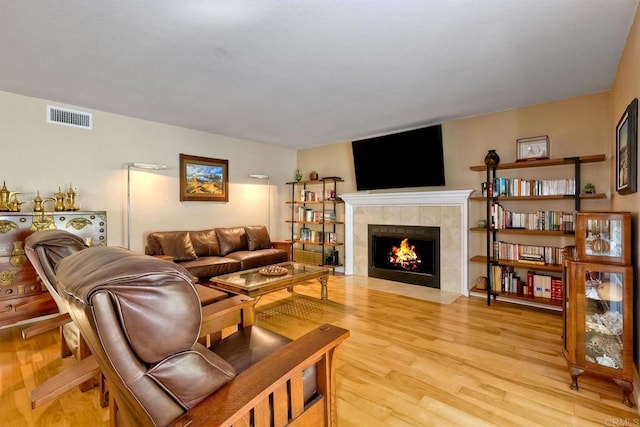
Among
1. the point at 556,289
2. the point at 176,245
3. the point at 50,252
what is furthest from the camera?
the point at 176,245

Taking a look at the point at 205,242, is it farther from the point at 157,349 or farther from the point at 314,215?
the point at 157,349

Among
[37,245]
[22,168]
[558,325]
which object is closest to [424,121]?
[558,325]

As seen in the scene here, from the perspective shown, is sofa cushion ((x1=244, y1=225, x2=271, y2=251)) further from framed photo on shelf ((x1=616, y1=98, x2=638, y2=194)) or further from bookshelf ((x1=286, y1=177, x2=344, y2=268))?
framed photo on shelf ((x1=616, y1=98, x2=638, y2=194))

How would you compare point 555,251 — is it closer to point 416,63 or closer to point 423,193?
point 423,193

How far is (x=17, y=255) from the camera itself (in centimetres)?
291

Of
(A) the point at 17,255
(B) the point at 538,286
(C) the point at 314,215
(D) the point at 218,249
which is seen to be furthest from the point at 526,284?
(A) the point at 17,255

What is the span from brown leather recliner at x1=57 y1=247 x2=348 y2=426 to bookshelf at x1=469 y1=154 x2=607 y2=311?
133 inches

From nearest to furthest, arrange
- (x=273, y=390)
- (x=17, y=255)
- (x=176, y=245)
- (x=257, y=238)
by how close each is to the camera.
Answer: (x=273, y=390) → (x=17, y=255) → (x=176, y=245) → (x=257, y=238)

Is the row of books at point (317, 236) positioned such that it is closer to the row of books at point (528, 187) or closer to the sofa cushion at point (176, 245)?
Result: the sofa cushion at point (176, 245)

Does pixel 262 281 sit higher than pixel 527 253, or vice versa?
pixel 527 253

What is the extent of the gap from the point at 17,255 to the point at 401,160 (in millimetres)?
4554

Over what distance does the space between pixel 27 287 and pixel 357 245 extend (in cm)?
415

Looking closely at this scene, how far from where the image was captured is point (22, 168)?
10.7ft

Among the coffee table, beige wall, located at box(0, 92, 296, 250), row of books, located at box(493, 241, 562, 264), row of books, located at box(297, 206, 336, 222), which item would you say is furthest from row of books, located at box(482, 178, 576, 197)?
beige wall, located at box(0, 92, 296, 250)
